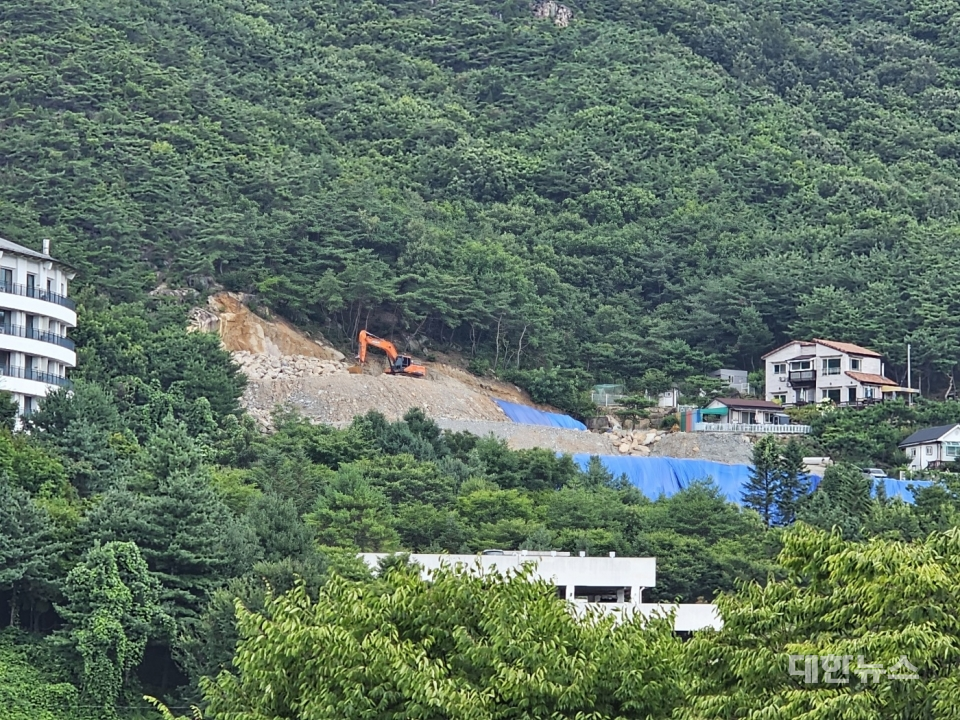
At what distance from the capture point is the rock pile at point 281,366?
2741 inches

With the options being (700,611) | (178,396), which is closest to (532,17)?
(178,396)

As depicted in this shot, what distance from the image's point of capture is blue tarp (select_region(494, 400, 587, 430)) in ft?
234

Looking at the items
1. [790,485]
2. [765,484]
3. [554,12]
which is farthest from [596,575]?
[554,12]

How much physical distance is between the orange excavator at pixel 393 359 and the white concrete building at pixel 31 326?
15.5 meters

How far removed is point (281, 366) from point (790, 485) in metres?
21.2

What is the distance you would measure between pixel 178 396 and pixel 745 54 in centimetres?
6234

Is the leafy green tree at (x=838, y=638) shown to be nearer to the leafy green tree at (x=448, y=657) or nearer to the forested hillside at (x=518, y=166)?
the leafy green tree at (x=448, y=657)

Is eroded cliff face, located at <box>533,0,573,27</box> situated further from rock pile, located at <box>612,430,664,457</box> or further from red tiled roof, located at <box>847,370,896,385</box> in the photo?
rock pile, located at <box>612,430,664,457</box>

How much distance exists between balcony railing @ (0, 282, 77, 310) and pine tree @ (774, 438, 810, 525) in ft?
75.8

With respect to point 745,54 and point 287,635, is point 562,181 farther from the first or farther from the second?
point 287,635

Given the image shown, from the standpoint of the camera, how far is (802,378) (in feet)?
251

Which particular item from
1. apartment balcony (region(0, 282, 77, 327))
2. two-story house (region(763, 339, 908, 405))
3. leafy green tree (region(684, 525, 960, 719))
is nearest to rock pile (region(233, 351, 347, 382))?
apartment balcony (region(0, 282, 77, 327))

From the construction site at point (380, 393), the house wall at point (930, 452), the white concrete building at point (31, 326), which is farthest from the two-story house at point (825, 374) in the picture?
the white concrete building at point (31, 326)

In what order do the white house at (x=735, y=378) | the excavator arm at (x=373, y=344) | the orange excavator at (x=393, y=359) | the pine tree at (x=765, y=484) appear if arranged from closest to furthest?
the pine tree at (x=765, y=484) → the orange excavator at (x=393, y=359) → the excavator arm at (x=373, y=344) → the white house at (x=735, y=378)
